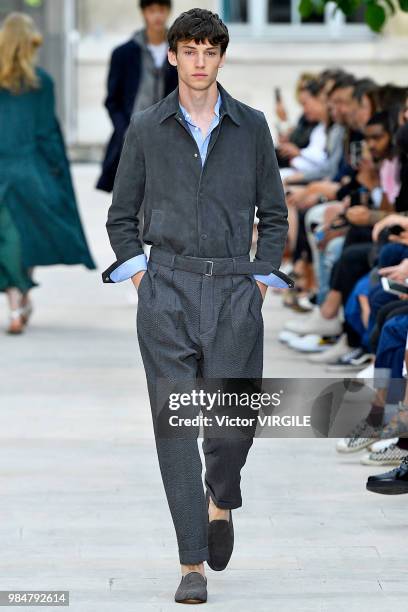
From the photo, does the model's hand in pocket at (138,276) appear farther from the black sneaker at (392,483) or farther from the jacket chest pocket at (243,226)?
the black sneaker at (392,483)

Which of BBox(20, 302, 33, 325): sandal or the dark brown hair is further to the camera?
BBox(20, 302, 33, 325): sandal

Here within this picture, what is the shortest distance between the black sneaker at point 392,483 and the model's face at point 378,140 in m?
3.17

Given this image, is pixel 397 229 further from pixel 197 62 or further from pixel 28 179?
pixel 28 179

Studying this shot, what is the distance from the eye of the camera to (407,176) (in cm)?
789

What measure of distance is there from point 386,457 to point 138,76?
512 centimetres

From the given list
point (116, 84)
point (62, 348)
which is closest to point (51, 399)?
point (62, 348)

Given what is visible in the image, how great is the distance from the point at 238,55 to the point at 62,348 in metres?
15.7

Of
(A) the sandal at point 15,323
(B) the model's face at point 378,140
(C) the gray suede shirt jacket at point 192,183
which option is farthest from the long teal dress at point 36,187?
(C) the gray suede shirt jacket at point 192,183

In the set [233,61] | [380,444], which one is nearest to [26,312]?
[380,444]

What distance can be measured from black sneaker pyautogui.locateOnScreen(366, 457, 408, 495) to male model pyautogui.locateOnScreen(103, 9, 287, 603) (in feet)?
3.63

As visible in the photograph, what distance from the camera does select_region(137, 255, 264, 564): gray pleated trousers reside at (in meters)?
4.88

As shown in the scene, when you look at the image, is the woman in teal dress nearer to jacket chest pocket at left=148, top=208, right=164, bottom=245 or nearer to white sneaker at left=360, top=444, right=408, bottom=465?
white sneaker at left=360, top=444, right=408, bottom=465

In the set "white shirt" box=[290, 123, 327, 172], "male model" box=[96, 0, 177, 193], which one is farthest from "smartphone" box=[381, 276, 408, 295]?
"white shirt" box=[290, 123, 327, 172]

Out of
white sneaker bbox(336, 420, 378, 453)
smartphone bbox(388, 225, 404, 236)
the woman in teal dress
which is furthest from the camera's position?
the woman in teal dress
